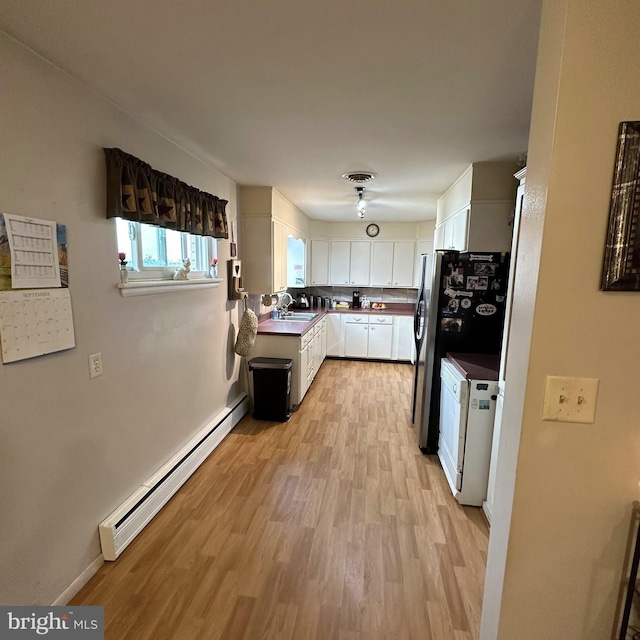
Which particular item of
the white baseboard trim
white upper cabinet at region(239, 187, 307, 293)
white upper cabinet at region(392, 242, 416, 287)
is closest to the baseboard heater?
the white baseboard trim

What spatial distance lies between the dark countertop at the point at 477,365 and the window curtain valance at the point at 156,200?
2.16 metres

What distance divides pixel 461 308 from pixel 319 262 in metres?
3.58

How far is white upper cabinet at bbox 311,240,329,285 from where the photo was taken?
19.6 feet

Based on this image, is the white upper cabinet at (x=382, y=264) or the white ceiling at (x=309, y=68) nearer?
the white ceiling at (x=309, y=68)

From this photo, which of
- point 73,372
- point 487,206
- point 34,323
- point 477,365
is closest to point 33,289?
point 34,323

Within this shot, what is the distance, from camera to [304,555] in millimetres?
1891

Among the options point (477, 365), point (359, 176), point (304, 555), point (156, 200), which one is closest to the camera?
point (304, 555)

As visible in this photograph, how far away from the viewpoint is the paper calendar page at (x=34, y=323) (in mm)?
1288

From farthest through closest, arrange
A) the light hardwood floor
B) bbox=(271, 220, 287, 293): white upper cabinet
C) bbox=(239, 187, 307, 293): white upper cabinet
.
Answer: bbox=(271, 220, 287, 293): white upper cabinet, bbox=(239, 187, 307, 293): white upper cabinet, the light hardwood floor

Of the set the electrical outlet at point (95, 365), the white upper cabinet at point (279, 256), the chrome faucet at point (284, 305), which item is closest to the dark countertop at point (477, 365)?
the white upper cabinet at point (279, 256)

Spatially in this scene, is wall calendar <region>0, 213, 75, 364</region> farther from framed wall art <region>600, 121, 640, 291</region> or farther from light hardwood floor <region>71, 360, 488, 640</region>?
framed wall art <region>600, 121, 640, 291</region>

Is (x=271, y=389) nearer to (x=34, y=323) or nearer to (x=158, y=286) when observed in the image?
(x=158, y=286)

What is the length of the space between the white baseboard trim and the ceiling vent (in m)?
3.12

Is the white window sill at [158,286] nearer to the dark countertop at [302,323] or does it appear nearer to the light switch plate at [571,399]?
the dark countertop at [302,323]
